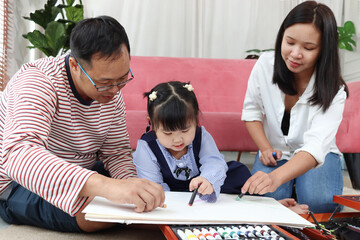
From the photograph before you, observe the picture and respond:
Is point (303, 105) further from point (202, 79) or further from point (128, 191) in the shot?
point (202, 79)

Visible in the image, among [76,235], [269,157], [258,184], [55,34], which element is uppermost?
[55,34]

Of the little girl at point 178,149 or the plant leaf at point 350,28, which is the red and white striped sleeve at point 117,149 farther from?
the plant leaf at point 350,28

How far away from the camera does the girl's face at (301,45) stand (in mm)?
1162

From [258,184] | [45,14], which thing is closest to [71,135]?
[258,184]

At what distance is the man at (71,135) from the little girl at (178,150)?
8 centimetres

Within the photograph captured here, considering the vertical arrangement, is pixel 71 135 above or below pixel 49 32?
below

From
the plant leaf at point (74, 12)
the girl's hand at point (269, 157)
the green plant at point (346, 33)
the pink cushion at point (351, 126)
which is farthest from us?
the green plant at point (346, 33)

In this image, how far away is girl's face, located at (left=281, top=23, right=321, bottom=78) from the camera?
3.81ft

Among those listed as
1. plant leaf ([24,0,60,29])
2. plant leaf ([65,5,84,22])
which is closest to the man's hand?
plant leaf ([24,0,60,29])

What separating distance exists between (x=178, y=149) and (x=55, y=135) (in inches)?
14.5

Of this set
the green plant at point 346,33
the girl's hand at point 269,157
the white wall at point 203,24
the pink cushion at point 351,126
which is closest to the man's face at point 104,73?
the girl's hand at point 269,157

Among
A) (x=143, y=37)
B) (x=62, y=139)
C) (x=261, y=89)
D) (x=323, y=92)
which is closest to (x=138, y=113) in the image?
(x=261, y=89)

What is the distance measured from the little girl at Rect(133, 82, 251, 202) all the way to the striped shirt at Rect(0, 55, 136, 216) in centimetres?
8

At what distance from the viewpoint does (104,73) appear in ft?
2.83
